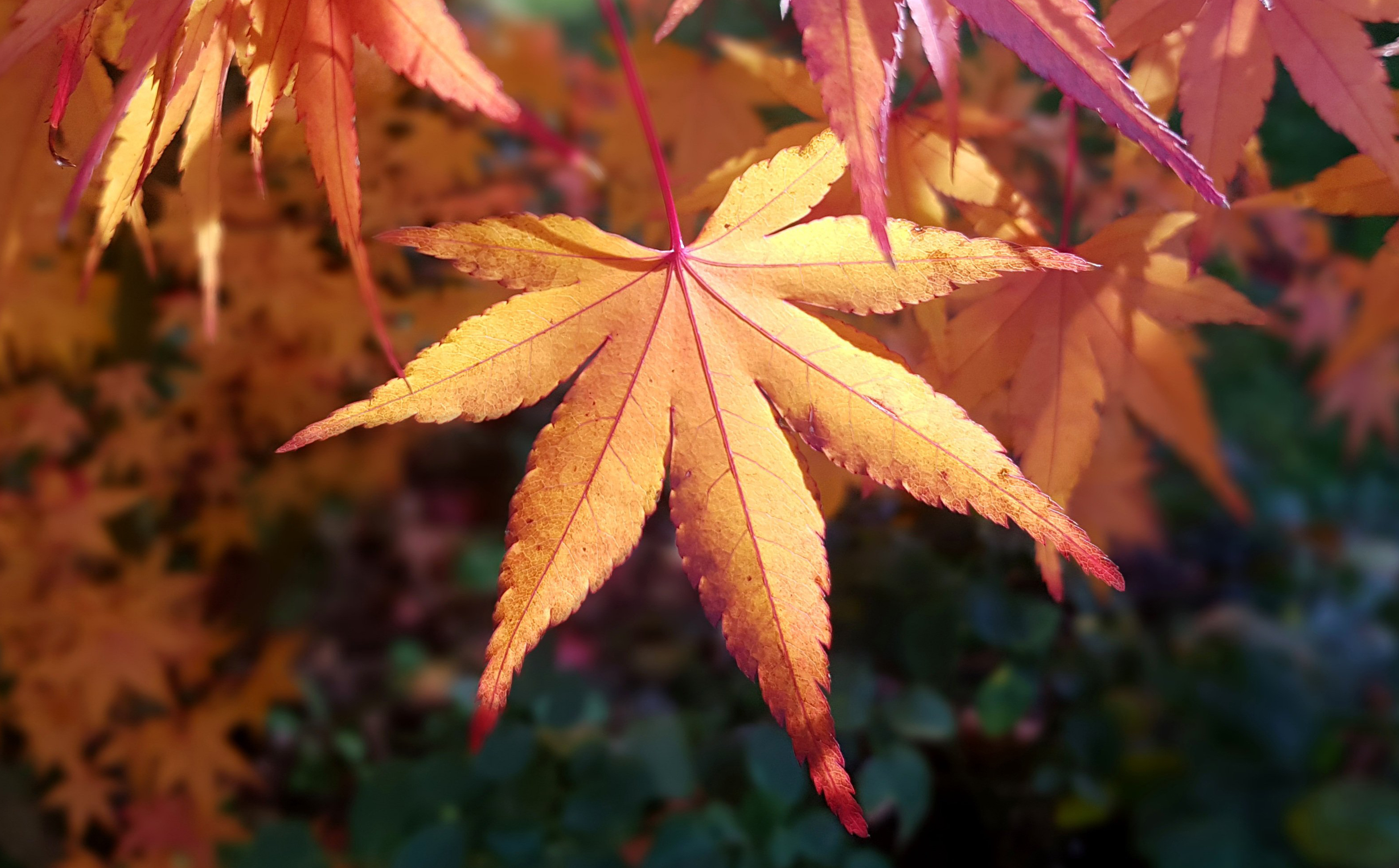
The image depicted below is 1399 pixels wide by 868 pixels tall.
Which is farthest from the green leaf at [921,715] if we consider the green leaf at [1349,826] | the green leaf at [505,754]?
the green leaf at [1349,826]

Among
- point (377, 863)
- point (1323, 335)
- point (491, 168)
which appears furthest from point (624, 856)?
point (1323, 335)

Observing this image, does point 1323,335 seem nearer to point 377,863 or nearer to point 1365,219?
point 1365,219

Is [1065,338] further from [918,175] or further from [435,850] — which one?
[435,850]

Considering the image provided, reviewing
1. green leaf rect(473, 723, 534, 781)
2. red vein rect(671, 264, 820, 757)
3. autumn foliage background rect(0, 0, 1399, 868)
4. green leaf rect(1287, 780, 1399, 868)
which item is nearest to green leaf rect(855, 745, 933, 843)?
autumn foliage background rect(0, 0, 1399, 868)

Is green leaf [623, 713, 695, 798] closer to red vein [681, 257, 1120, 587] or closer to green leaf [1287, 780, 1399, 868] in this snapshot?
red vein [681, 257, 1120, 587]

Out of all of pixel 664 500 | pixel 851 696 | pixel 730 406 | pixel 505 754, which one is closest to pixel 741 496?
pixel 730 406

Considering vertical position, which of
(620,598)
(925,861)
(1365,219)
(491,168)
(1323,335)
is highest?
(1365,219)

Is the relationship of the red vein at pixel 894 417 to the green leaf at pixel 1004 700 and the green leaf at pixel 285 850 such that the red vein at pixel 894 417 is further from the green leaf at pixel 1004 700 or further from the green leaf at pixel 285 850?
the green leaf at pixel 285 850
